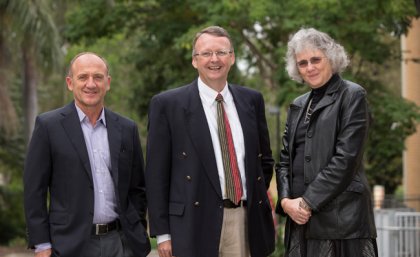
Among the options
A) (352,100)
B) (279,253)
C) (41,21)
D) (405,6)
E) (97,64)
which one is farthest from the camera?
(41,21)

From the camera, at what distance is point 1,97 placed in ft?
79.8

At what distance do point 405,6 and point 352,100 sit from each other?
9702 mm

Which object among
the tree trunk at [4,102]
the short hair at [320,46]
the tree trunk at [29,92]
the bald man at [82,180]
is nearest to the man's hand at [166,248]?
the bald man at [82,180]

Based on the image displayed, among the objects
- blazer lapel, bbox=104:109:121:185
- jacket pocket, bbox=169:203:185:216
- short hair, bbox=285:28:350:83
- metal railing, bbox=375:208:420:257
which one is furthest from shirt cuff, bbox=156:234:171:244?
metal railing, bbox=375:208:420:257

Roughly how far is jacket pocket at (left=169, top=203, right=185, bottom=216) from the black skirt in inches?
31.0

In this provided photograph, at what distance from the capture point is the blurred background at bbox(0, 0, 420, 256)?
640 inches

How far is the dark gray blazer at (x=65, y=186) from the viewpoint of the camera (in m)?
5.66

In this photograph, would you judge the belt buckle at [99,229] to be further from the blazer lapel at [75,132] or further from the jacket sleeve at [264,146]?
the jacket sleeve at [264,146]

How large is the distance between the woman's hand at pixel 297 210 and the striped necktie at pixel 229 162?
1.20ft

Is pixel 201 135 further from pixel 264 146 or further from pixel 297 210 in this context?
pixel 297 210

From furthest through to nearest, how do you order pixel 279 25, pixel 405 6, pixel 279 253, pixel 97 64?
pixel 279 25 → pixel 279 253 → pixel 405 6 → pixel 97 64

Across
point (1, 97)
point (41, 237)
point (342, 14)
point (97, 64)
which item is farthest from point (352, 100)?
point (1, 97)

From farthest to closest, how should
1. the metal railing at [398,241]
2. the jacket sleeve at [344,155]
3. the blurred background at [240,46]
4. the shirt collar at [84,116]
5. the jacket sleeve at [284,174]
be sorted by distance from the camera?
the blurred background at [240,46] < the metal railing at [398,241] < the shirt collar at [84,116] < the jacket sleeve at [284,174] < the jacket sleeve at [344,155]

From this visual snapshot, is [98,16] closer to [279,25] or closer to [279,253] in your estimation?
[279,25]
